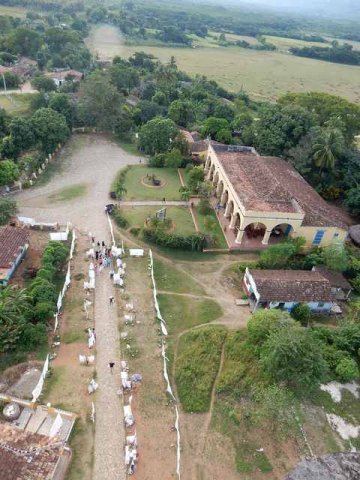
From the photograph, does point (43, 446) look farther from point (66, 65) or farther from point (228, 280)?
point (66, 65)

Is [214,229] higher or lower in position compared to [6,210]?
lower

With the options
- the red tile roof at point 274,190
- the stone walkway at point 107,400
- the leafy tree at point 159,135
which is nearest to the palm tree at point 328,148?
the red tile roof at point 274,190

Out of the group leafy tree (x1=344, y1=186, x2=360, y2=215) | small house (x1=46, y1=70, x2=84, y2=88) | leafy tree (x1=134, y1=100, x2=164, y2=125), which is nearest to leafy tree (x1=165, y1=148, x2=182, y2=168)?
leafy tree (x1=134, y1=100, x2=164, y2=125)

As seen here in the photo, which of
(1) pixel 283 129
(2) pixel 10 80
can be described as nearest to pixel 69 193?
(1) pixel 283 129

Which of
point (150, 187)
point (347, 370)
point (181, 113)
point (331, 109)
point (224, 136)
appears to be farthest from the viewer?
point (181, 113)

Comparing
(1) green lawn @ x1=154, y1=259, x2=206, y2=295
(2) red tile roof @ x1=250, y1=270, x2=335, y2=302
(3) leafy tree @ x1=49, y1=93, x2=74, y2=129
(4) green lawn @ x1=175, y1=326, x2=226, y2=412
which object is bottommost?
(1) green lawn @ x1=154, y1=259, x2=206, y2=295

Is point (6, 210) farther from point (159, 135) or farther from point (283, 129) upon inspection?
point (283, 129)

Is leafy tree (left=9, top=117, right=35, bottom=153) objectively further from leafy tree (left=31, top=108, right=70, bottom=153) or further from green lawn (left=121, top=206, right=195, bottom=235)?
green lawn (left=121, top=206, right=195, bottom=235)

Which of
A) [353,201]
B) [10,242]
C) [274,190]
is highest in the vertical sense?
[274,190]
